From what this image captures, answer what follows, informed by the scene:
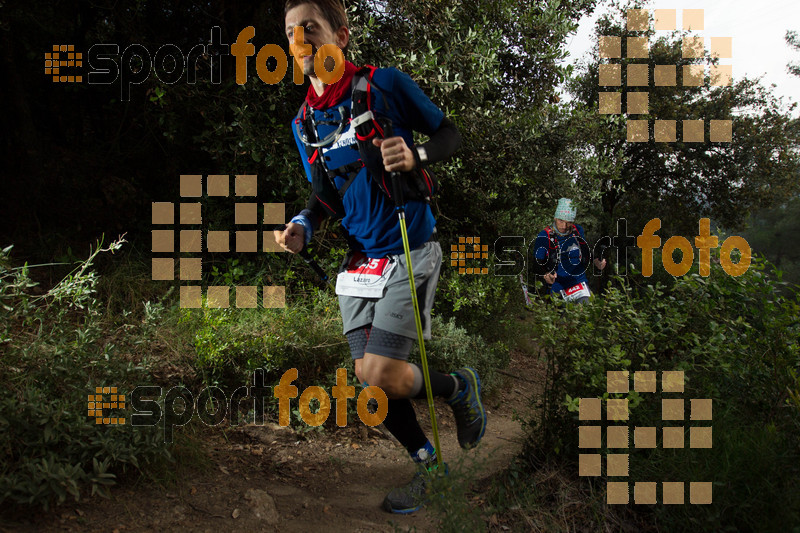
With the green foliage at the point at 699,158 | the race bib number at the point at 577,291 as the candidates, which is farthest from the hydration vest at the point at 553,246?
the green foliage at the point at 699,158

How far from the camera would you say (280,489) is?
3775mm

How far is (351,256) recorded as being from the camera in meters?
3.32

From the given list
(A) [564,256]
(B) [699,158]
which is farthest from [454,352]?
(B) [699,158]

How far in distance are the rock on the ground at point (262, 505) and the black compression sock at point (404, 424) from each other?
34.2 inches

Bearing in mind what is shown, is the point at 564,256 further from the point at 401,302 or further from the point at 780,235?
the point at 780,235

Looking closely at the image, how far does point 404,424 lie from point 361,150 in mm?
1684

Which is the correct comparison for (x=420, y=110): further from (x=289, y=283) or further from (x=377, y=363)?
(x=289, y=283)

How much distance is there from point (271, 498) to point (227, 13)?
519 centimetres

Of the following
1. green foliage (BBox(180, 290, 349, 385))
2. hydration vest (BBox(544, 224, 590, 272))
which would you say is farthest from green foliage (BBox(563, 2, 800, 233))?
green foliage (BBox(180, 290, 349, 385))

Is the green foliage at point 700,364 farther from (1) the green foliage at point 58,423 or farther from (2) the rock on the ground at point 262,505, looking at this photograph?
(1) the green foliage at point 58,423

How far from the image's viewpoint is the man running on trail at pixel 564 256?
24.1 ft

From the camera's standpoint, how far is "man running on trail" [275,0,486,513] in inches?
118

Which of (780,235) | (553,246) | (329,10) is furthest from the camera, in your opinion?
(780,235)

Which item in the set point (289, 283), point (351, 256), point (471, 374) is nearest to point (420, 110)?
point (351, 256)
